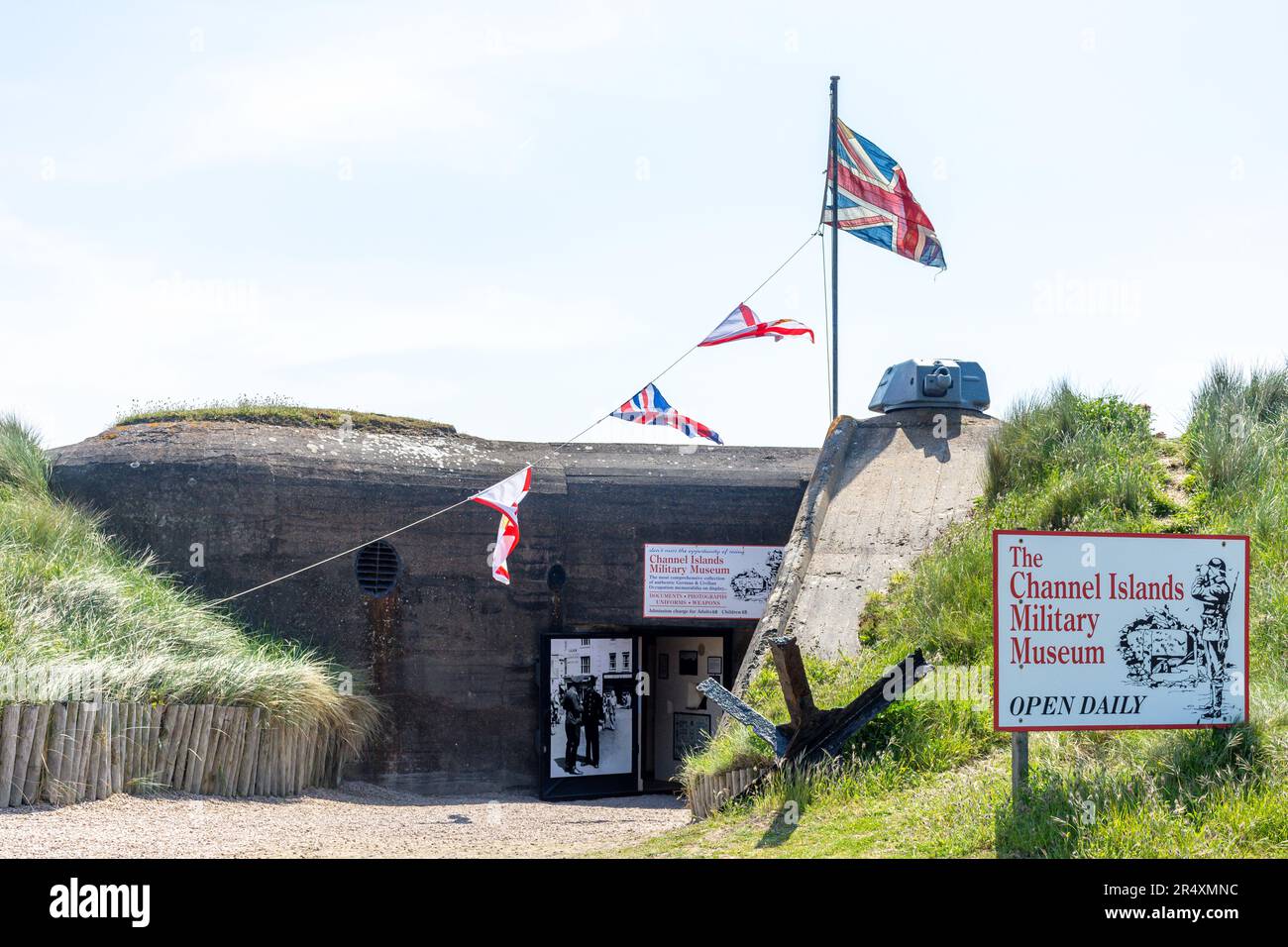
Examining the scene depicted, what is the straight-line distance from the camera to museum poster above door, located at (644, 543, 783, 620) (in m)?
14.4

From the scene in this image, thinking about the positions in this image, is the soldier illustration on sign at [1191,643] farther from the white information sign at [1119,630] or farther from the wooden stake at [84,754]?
the wooden stake at [84,754]

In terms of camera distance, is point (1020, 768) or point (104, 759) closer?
point (1020, 768)

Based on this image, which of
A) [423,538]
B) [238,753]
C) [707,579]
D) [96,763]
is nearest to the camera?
[96,763]

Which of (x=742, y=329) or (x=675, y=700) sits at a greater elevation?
(x=742, y=329)

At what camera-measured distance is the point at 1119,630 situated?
697 cm

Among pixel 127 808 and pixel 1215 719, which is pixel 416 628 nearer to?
pixel 127 808

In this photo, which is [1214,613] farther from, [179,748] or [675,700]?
[675,700]

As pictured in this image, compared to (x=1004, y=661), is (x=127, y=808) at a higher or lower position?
lower

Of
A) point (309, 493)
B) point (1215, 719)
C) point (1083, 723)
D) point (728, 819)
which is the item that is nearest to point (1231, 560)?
point (1215, 719)

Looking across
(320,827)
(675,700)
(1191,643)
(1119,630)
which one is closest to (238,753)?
(320,827)

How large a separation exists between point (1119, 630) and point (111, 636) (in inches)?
341

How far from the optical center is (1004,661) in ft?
22.2

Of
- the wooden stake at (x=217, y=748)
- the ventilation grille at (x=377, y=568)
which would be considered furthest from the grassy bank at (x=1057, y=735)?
the ventilation grille at (x=377, y=568)

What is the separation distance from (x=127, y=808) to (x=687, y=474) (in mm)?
7478
